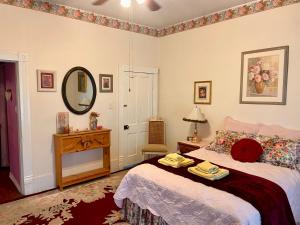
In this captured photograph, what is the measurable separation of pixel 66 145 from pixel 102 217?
127 cm

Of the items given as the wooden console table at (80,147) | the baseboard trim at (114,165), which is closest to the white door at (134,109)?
the baseboard trim at (114,165)

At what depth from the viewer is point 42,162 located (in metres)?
3.56

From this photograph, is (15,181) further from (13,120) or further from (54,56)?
(54,56)

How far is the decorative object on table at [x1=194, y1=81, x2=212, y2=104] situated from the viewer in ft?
13.5

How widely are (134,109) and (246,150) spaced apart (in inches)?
94.0

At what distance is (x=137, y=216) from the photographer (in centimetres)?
258

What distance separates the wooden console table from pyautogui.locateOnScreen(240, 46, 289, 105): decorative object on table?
7.84ft

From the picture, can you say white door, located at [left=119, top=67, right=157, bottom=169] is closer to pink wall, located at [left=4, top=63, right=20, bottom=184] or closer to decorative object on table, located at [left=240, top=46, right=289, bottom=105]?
pink wall, located at [left=4, top=63, right=20, bottom=184]

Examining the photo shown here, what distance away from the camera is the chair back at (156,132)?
4715 mm

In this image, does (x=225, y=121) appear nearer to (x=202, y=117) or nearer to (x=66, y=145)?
(x=202, y=117)

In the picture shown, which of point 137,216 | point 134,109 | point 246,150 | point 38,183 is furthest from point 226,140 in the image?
point 38,183

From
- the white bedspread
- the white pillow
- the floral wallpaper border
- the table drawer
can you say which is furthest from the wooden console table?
the white pillow

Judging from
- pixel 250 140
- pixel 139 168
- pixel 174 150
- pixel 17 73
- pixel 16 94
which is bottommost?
pixel 174 150

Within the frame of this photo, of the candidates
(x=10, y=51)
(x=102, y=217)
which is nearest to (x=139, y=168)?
(x=102, y=217)
